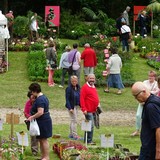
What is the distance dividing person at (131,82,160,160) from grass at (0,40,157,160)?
4.03m

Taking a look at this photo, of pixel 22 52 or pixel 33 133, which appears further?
pixel 22 52

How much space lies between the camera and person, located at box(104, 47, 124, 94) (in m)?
20.3

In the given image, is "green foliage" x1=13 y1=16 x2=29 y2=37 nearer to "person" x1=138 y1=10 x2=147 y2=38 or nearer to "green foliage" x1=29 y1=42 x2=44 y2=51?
"green foliage" x1=29 y1=42 x2=44 y2=51

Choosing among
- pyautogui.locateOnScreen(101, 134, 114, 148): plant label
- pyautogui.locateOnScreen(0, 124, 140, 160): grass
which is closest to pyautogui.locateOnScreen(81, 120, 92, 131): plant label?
pyautogui.locateOnScreen(0, 124, 140, 160): grass

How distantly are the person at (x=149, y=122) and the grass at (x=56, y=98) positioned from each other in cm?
403

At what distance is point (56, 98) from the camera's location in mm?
19609

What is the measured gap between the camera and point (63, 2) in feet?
131

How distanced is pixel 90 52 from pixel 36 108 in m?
10.2

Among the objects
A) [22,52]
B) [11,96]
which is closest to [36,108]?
[11,96]

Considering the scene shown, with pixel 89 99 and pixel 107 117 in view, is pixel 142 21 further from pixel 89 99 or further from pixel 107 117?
pixel 89 99

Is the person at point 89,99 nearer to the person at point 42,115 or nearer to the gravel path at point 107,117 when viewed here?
the person at point 42,115

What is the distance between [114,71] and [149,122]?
40.9 feet

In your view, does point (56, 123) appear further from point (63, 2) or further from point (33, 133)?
point (63, 2)

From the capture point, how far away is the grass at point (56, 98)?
1431 cm
